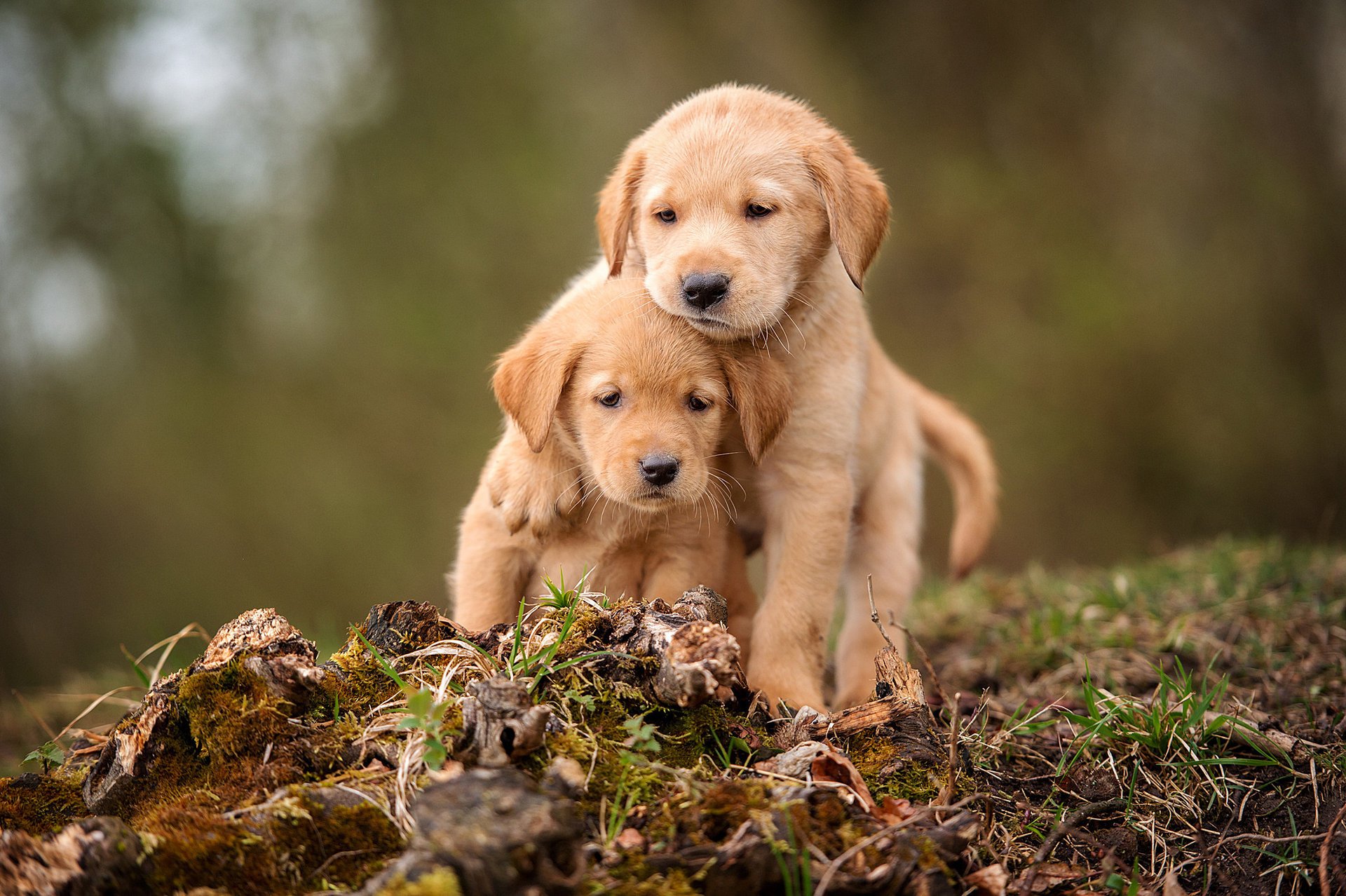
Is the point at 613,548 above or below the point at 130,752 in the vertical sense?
below

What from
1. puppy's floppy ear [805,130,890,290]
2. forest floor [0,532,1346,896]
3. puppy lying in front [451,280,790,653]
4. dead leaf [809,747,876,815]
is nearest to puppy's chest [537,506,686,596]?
puppy lying in front [451,280,790,653]

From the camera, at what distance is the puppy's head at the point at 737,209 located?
3041 mm

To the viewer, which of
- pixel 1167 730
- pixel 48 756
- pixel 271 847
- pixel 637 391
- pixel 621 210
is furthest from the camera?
pixel 621 210

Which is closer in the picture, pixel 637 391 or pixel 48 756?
pixel 48 756

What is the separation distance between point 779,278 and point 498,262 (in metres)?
7.97

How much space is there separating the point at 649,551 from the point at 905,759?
1.29m

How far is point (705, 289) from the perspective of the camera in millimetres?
2967

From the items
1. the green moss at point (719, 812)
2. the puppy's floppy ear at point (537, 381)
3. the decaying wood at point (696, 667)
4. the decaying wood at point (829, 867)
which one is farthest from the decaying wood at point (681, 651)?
the puppy's floppy ear at point (537, 381)

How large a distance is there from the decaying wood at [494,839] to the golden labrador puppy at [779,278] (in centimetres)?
153

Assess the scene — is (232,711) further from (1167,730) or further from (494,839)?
(1167,730)

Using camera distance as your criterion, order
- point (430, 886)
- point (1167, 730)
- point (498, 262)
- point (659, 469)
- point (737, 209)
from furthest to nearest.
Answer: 1. point (498, 262)
2. point (737, 209)
3. point (659, 469)
4. point (1167, 730)
5. point (430, 886)

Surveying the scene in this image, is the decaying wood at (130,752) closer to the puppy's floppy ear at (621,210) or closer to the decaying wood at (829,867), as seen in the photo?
the decaying wood at (829,867)

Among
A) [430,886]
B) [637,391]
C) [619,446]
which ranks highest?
[637,391]

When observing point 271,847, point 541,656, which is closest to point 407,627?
point 541,656
